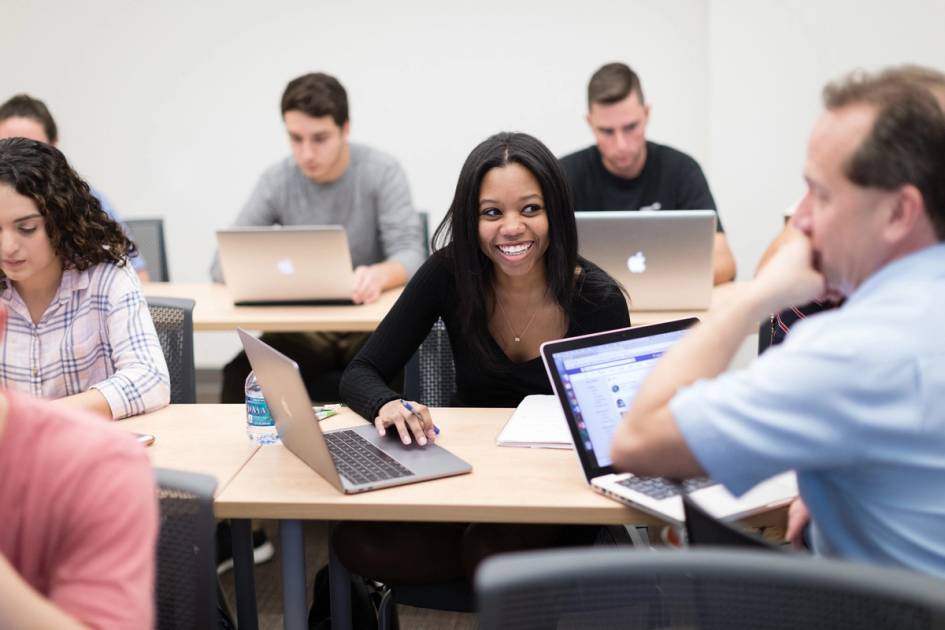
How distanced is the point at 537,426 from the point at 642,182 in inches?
80.1

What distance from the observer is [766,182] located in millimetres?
4488

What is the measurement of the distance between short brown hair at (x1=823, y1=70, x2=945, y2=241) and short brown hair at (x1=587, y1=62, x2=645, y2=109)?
254 centimetres

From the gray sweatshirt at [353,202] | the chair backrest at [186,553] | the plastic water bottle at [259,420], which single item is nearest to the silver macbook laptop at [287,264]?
the gray sweatshirt at [353,202]

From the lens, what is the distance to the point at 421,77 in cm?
489

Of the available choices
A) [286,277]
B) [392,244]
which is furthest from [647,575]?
[392,244]

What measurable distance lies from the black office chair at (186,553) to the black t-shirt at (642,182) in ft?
8.49

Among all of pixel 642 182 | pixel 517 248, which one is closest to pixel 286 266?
pixel 517 248

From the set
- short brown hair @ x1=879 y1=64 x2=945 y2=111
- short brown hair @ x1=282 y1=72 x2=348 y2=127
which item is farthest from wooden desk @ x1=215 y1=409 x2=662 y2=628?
short brown hair @ x1=282 y1=72 x2=348 y2=127

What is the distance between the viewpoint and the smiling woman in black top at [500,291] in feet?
7.14

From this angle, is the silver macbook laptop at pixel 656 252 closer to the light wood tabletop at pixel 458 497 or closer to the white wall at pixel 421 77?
the light wood tabletop at pixel 458 497

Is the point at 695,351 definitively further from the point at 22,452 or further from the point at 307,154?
the point at 307,154

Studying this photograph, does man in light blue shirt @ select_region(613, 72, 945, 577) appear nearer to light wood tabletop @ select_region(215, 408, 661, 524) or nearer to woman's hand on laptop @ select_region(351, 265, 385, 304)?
Answer: light wood tabletop @ select_region(215, 408, 661, 524)

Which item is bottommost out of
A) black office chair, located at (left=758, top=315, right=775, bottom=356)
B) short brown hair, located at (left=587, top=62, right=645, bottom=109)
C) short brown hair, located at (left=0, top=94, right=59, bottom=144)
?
black office chair, located at (left=758, top=315, right=775, bottom=356)

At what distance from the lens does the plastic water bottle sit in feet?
6.46
